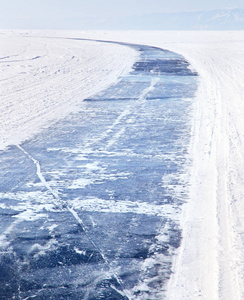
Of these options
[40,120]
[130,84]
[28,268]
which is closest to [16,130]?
[40,120]

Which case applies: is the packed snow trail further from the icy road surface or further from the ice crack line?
the ice crack line

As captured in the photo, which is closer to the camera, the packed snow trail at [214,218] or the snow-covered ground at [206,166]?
the packed snow trail at [214,218]

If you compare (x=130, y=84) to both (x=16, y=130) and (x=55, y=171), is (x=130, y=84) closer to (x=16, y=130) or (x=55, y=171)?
(x=16, y=130)

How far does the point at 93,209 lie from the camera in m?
4.12

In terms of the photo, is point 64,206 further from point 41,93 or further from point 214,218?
point 41,93

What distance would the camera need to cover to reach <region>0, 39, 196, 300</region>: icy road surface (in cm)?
294

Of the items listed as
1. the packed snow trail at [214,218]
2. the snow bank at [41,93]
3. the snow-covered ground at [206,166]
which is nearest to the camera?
the packed snow trail at [214,218]

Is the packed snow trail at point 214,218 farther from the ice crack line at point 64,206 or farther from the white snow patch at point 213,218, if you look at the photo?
the ice crack line at point 64,206

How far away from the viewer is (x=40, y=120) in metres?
8.30

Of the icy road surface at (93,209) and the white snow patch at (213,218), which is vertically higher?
the white snow patch at (213,218)

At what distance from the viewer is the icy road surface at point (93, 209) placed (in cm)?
294

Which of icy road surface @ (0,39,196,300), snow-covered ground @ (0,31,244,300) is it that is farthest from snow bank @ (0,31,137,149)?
icy road surface @ (0,39,196,300)

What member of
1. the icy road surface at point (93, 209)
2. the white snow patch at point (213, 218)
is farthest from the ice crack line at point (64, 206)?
the white snow patch at point (213, 218)

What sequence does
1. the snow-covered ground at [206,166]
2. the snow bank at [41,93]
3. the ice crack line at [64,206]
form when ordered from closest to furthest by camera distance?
the snow-covered ground at [206,166] < the ice crack line at [64,206] < the snow bank at [41,93]
